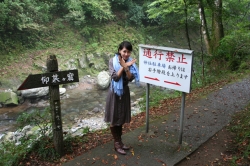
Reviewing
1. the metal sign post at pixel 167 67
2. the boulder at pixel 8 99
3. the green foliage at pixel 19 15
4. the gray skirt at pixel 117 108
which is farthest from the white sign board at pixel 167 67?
the green foliage at pixel 19 15

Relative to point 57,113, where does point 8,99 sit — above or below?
below

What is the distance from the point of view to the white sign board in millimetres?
3287

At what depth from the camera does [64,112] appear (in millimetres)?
9703

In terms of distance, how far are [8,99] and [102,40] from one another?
8898mm

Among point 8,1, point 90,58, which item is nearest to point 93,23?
point 90,58

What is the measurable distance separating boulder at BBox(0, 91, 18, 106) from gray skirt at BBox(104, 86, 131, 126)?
825 cm

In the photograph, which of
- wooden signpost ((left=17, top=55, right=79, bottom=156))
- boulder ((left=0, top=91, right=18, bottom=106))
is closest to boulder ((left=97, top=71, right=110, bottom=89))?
boulder ((left=0, top=91, right=18, bottom=106))

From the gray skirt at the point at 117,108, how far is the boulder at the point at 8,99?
8.25 metres

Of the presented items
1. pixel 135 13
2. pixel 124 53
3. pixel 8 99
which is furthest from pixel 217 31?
pixel 135 13

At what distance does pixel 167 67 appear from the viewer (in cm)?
352

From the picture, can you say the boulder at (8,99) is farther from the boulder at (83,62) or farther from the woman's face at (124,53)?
the woman's face at (124,53)

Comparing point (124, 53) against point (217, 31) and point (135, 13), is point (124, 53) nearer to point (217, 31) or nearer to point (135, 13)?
point (217, 31)

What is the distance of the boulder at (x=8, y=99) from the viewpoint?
1003 cm

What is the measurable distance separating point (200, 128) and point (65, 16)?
14.5 m
